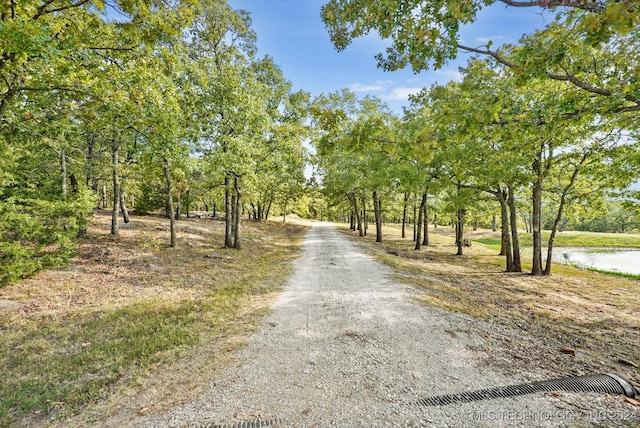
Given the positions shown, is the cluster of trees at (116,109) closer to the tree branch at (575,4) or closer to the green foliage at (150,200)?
the tree branch at (575,4)

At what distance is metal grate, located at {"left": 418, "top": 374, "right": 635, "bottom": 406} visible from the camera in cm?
351

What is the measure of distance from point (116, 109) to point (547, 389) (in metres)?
9.23

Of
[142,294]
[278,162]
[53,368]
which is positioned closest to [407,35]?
[53,368]

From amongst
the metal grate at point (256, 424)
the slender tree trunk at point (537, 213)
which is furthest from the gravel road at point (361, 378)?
the slender tree trunk at point (537, 213)

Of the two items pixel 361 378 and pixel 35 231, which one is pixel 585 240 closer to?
pixel 361 378

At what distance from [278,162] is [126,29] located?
9895 millimetres

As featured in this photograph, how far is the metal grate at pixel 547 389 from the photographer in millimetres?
3514

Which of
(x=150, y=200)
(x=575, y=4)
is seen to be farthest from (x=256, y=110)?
(x=150, y=200)

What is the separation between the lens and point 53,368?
4.32 metres

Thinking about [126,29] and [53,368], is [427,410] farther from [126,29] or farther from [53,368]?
[126,29]

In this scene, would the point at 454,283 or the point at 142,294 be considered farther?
the point at 454,283

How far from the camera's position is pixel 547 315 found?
7617 millimetres

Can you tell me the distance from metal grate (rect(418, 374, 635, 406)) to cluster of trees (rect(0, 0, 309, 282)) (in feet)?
22.4

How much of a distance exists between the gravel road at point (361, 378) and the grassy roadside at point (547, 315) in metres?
0.71
